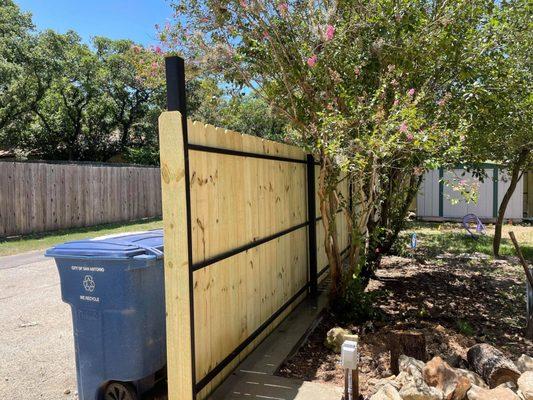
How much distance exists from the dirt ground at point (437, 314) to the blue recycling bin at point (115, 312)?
1.29 metres

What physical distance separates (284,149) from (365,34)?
147 centimetres

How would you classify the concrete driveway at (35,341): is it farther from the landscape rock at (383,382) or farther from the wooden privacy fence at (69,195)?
the wooden privacy fence at (69,195)

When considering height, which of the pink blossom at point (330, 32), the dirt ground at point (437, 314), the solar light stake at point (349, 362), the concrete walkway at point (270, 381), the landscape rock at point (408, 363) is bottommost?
the dirt ground at point (437, 314)

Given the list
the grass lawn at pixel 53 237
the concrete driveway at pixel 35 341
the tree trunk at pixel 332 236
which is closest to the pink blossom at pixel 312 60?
the tree trunk at pixel 332 236

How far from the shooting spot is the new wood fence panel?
9.03 feet

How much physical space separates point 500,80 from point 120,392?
201 inches

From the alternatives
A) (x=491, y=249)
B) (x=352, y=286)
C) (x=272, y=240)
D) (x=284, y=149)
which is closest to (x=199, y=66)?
(x=284, y=149)

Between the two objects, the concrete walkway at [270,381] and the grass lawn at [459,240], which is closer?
the concrete walkway at [270,381]

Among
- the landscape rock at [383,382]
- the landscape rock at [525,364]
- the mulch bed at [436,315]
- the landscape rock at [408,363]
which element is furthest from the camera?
the mulch bed at [436,315]

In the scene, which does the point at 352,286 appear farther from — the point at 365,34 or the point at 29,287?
the point at 29,287

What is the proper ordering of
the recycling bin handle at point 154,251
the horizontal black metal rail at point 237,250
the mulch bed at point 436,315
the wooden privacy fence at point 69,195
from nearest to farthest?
the recycling bin handle at point 154,251 → the horizontal black metal rail at point 237,250 → the mulch bed at point 436,315 → the wooden privacy fence at point 69,195

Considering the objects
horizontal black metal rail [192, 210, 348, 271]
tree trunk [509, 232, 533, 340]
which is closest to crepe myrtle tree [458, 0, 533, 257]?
tree trunk [509, 232, 533, 340]

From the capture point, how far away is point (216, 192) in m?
3.34

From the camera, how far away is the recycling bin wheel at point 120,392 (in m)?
3.01
